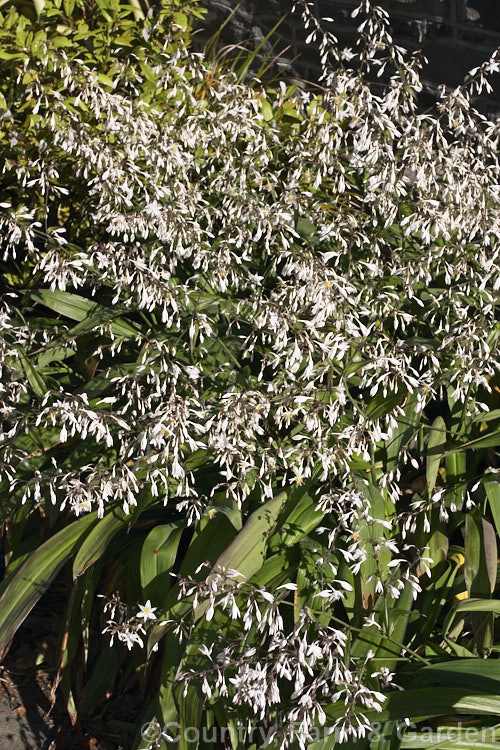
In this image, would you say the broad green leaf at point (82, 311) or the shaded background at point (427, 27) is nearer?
the broad green leaf at point (82, 311)

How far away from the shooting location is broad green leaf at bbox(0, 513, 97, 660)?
2.34 m

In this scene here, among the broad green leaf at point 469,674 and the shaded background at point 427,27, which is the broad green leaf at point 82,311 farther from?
the shaded background at point 427,27

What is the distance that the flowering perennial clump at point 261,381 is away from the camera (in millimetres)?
2154

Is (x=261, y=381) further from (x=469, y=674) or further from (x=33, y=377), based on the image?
(x=469, y=674)

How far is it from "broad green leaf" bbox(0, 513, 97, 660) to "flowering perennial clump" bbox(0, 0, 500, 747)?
0.05 meters

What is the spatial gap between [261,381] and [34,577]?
3.46ft

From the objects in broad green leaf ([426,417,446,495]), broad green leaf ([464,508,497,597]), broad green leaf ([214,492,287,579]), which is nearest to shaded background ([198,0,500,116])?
broad green leaf ([426,417,446,495])

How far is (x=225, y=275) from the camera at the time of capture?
2768 mm

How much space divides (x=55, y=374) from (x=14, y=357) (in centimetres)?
41

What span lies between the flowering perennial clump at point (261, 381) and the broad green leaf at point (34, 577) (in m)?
0.05

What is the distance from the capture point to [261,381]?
2832 mm

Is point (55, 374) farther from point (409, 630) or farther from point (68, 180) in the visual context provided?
point (409, 630)

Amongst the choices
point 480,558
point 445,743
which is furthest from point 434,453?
point 445,743

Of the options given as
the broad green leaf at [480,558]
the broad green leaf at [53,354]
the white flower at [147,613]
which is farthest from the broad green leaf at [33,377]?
the broad green leaf at [480,558]
